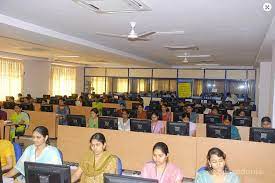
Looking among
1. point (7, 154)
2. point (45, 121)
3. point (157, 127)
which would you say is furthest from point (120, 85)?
point (7, 154)

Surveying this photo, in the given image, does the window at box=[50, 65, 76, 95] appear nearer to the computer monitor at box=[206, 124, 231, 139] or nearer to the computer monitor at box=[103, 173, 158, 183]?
the computer monitor at box=[206, 124, 231, 139]

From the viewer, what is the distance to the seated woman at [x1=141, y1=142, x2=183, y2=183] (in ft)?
11.1

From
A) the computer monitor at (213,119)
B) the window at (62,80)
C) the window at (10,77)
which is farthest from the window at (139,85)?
the computer monitor at (213,119)

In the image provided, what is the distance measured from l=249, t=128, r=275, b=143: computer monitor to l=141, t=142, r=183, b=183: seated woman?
217 centimetres

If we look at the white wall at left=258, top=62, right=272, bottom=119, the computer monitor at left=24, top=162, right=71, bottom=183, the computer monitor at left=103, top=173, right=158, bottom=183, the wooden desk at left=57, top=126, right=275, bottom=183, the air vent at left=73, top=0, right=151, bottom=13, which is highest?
the air vent at left=73, top=0, right=151, bottom=13

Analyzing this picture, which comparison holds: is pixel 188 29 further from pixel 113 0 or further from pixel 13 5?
pixel 13 5

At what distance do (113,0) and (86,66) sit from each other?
15839mm

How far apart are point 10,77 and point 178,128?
10229 millimetres

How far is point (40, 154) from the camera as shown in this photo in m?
3.79

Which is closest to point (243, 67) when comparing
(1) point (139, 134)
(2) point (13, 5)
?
(1) point (139, 134)

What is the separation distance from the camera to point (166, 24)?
17.6 ft

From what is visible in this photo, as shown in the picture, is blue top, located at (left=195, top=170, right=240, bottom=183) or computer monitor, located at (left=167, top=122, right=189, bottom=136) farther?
computer monitor, located at (left=167, top=122, right=189, bottom=136)

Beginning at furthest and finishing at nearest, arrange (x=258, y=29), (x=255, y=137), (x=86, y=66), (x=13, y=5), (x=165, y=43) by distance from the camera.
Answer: (x=86, y=66), (x=165, y=43), (x=258, y=29), (x=255, y=137), (x=13, y=5)

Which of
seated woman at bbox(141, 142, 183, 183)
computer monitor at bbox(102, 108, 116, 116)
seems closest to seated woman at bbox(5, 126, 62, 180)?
seated woman at bbox(141, 142, 183, 183)
